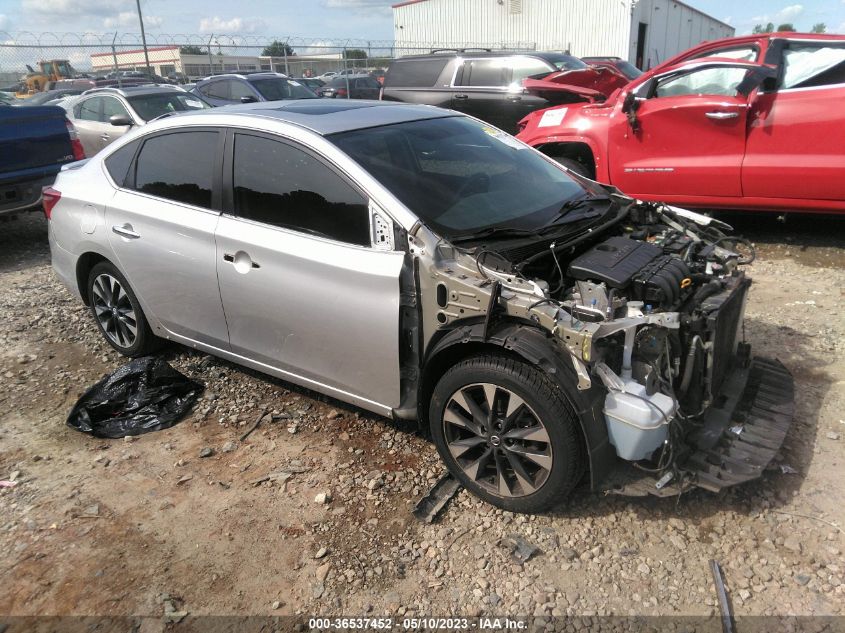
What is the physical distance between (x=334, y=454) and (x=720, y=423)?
6.37 feet

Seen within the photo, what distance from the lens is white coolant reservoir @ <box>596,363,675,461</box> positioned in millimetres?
2525

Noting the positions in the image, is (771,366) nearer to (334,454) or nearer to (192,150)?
(334,454)

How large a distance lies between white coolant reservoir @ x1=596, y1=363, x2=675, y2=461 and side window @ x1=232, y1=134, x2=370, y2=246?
1.32 m

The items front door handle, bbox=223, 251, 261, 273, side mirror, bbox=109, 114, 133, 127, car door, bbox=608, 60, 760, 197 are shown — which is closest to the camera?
front door handle, bbox=223, 251, 261, 273

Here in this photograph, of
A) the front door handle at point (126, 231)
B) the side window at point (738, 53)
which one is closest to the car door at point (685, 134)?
the side window at point (738, 53)

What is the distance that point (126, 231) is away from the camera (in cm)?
411

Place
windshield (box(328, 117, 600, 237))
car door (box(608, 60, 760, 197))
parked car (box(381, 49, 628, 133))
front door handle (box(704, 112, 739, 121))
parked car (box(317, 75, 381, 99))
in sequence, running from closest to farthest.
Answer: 1. windshield (box(328, 117, 600, 237))
2. front door handle (box(704, 112, 739, 121))
3. car door (box(608, 60, 760, 197))
4. parked car (box(381, 49, 628, 133))
5. parked car (box(317, 75, 381, 99))

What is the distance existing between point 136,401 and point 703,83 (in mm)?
5757

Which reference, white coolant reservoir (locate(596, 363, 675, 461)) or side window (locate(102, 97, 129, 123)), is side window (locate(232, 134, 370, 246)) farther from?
side window (locate(102, 97, 129, 123))

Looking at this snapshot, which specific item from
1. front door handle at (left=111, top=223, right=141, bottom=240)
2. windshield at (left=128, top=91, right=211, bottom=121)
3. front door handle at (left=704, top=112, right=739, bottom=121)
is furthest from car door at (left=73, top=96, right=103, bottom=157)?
front door handle at (left=704, top=112, right=739, bottom=121)

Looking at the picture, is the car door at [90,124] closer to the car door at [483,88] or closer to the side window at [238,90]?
the side window at [238,90]

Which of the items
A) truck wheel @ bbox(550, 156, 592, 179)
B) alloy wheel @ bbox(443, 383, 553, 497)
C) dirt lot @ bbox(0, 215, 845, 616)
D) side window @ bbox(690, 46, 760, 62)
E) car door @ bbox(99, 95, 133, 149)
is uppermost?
side window @ bbox(690, 46, 760, 62)

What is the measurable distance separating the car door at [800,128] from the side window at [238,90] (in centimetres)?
1002

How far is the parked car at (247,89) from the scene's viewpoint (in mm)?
13047
